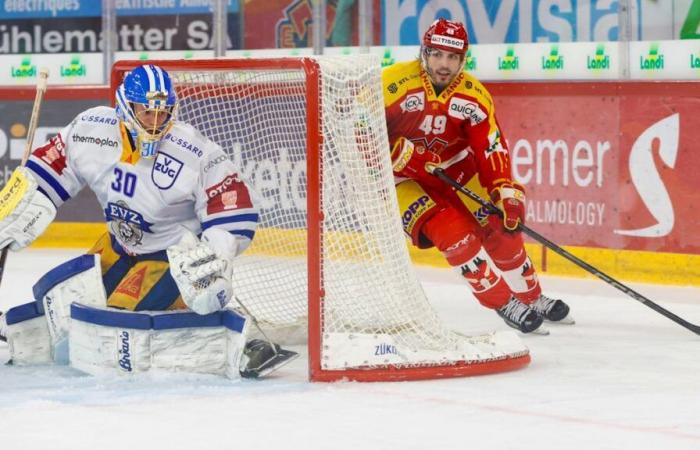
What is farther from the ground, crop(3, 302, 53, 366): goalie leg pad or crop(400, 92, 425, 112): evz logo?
crop(400, 92, 425, 112): evz logo

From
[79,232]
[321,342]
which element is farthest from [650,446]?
[79,232]

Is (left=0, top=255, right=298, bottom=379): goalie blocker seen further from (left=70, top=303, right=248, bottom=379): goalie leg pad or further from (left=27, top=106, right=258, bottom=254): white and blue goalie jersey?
(left=27, top=106, right=258, bottom=254): white and blue goalie jersey

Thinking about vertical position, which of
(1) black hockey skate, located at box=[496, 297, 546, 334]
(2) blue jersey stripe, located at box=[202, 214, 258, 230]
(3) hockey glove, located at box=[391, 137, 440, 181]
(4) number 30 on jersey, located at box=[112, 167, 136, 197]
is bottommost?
(1) black hockey skate, located at box=[496, 297, 546, 334]

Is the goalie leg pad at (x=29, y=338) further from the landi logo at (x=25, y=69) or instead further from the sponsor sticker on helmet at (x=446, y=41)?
the landi logo at (x=25, y=69)

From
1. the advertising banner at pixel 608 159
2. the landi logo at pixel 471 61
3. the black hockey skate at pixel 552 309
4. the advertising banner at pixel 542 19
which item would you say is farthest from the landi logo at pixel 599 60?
the black hockey skate at pixel 552 309

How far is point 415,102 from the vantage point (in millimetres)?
5539

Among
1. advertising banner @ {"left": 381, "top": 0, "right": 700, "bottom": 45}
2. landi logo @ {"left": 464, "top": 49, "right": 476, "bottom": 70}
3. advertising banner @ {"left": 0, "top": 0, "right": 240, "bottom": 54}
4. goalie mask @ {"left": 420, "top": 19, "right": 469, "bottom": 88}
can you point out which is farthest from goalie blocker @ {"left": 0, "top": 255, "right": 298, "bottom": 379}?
advertising banner @ {"left": 0, "top": 0, "right": 240, "bottom": 54}

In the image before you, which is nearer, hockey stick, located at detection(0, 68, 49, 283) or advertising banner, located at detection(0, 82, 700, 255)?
hockey stick, located at detection(0, 68, 49, 283)

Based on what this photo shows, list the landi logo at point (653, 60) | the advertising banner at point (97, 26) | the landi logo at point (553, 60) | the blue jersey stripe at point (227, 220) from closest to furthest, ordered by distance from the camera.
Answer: the blue jersey stripe at point (227, 220), the landi logo at point (653, 60), the landi logo at point (553, 60), the advertising banner at point (97, 26)

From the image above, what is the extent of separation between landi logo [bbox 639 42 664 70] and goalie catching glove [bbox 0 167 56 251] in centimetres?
328

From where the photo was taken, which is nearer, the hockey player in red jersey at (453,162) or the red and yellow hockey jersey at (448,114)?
the hockey player in red jersey at (453,162)

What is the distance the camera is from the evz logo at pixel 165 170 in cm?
467

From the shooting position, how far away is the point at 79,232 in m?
8.46

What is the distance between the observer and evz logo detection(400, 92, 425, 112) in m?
5.53
